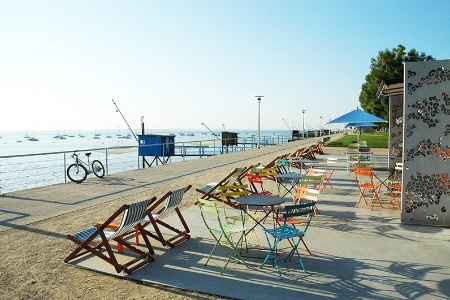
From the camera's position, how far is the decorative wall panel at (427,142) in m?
6.39

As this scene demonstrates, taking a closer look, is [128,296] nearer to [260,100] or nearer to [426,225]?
[426,225]

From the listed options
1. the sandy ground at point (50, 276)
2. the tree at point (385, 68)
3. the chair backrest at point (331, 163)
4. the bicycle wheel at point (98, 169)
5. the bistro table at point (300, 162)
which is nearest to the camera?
the sandy ground at point (50, 276)

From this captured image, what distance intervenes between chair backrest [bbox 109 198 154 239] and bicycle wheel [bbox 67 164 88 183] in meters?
7.82

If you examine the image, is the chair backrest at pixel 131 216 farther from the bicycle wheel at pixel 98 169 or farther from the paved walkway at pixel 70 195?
the bicycle wheel at pixel 98 169

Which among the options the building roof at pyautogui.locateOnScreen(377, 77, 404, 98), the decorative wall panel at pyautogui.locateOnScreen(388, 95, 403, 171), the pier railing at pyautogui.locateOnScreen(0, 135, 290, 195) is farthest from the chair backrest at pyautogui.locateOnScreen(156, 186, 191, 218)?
the decorative wall panel at pyautogui.locateOnScreen(388, 95, 403, 171)

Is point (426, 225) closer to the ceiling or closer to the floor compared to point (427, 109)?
closer to the floor

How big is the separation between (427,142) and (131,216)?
4.92 m

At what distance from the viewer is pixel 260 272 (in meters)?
4.58

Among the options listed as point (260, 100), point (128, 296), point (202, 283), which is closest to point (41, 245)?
point (128, 296)

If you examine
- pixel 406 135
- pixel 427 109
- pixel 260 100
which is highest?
pixel 260 100

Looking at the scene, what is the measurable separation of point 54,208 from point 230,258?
4878mm

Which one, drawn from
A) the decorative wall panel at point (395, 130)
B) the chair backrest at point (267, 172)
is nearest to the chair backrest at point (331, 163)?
the decorative wall panel at point (395, 130)

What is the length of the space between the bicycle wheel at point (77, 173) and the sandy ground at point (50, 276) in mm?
5490

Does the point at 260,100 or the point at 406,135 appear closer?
the point at 406,135
